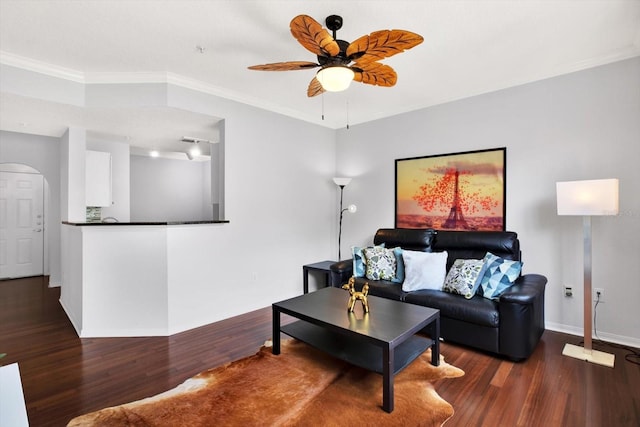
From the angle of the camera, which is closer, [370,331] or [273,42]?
[370,331]

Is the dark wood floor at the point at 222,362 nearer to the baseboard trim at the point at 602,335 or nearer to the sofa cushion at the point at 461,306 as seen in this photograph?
the baseboard trim at the point at 602,335

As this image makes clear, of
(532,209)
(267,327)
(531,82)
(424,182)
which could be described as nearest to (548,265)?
(532,209)

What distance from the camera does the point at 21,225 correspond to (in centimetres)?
561

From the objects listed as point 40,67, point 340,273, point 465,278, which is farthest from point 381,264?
point 40,67

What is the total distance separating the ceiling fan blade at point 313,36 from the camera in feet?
5.55

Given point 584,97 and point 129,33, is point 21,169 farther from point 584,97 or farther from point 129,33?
point 584,97

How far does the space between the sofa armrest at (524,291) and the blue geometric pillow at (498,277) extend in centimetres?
8

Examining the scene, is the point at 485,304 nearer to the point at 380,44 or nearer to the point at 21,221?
the point at 380,44

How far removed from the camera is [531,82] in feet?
10.7

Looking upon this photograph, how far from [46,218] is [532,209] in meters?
7.75

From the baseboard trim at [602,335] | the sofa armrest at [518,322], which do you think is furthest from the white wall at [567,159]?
the sofa armrest at [518,322]

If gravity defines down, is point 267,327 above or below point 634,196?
below

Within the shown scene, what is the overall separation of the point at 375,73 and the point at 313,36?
616 millimetres

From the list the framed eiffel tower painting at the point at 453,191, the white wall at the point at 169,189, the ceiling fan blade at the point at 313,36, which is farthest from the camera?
the white wall at the point at 169,189
